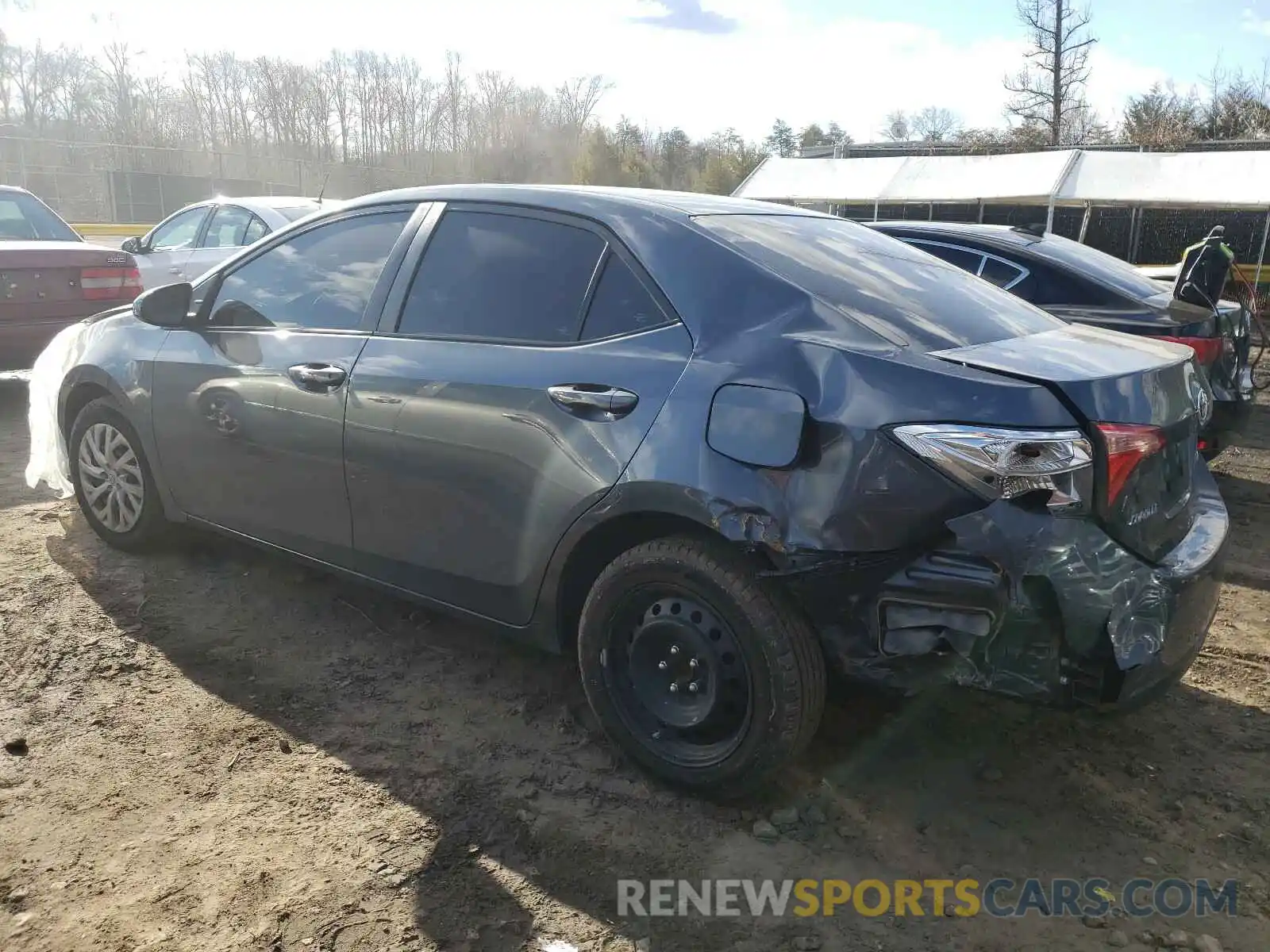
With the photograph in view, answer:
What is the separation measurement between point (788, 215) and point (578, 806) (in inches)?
79.3

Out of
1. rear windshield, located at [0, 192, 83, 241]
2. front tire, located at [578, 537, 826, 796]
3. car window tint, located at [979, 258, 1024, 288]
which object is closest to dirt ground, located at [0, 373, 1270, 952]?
front tire, located at [578, 537, 826, 796]

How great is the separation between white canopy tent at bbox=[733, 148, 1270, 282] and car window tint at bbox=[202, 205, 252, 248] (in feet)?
42.9

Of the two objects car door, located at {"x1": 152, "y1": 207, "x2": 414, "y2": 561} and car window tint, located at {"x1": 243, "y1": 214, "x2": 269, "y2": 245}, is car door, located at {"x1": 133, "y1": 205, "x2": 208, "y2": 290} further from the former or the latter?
car door, located at {"x1": 152, "y1": 207, "x2": 414, "y2": 561}

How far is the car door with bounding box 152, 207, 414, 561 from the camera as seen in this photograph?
134 inches

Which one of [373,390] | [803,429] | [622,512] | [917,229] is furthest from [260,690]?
[917,229]

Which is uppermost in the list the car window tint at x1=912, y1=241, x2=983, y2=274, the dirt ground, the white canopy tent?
the white canopy tent

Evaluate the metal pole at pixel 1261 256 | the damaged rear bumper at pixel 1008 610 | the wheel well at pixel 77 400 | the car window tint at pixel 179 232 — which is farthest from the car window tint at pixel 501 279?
the metal pole at pixel 1261 256

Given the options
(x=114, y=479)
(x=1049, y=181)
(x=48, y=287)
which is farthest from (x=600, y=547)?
(x=1049, y=181)

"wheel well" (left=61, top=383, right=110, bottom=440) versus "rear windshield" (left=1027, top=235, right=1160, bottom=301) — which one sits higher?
"rear windshield" (left=1027, top=235, right=1160, bottom=301)

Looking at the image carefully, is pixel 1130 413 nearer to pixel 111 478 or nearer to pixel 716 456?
pixel 716 456

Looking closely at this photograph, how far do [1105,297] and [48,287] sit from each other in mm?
7055

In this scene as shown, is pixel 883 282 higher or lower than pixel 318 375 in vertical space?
higher

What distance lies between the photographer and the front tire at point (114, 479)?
4.24 meters

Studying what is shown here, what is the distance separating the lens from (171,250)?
10578mm
